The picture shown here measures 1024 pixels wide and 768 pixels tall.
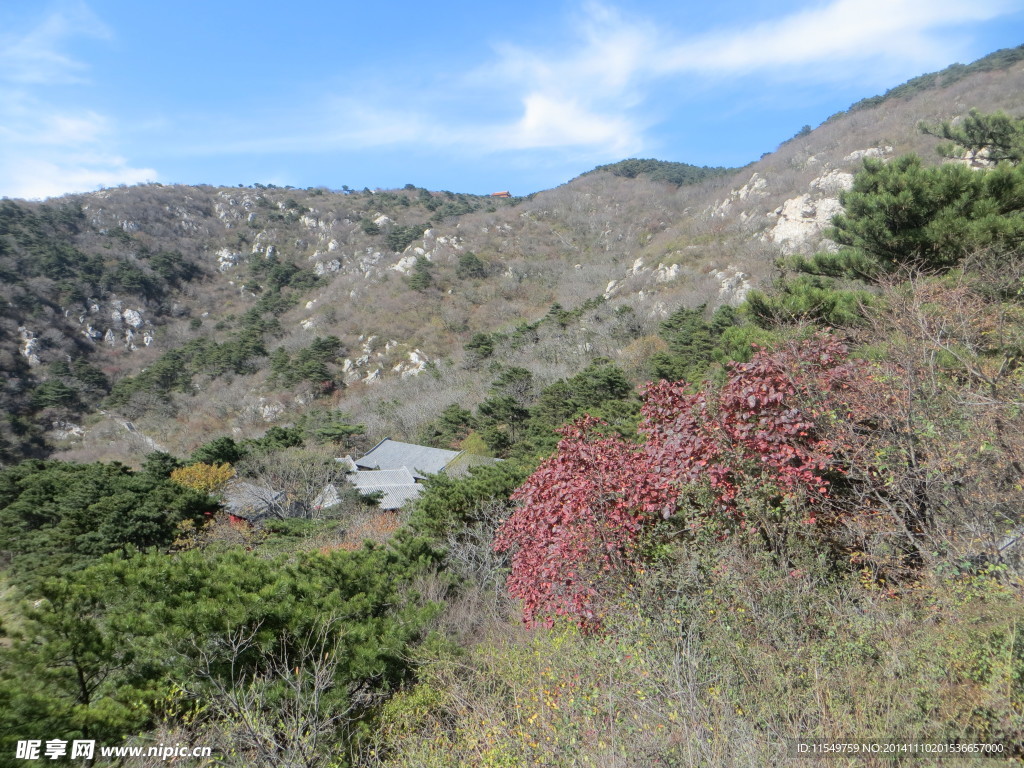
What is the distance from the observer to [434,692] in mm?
4164

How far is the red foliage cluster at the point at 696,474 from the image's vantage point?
420 centimetres

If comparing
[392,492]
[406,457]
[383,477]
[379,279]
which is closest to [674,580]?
[392,492]

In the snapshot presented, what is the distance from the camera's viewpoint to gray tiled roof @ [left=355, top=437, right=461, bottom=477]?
25155 mm

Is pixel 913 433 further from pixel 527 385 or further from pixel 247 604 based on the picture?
pixel 527 385

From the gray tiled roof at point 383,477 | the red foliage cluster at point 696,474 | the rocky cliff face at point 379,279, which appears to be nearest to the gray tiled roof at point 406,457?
the gray tiled roof at point 383,477

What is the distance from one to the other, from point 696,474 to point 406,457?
23879mm

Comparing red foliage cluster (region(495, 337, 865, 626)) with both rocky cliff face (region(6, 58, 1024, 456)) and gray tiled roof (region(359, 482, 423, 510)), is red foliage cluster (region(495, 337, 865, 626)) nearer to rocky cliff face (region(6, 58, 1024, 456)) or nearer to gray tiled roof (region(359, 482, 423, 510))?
gray tiled roof (region(359, 482, 423, 510))

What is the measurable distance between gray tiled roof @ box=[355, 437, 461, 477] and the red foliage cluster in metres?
19.9

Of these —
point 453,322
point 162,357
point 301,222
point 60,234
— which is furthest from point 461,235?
point 60,234

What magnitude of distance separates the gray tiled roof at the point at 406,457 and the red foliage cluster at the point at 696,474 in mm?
19928

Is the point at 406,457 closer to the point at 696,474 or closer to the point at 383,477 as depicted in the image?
the point at 383,477

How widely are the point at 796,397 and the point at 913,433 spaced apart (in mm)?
880

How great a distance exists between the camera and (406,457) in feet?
88.1

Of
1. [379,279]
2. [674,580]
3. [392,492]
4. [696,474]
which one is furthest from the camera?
[379,279]
